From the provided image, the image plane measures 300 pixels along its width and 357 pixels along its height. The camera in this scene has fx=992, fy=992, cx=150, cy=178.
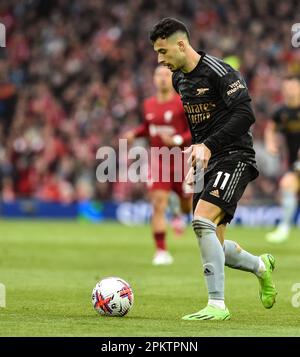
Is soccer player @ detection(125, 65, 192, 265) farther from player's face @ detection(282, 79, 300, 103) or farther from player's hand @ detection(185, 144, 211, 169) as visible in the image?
player's hand @ detection(185, 144, 211, 169)

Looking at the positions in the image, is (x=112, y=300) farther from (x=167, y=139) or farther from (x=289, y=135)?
(x=289, y=135)

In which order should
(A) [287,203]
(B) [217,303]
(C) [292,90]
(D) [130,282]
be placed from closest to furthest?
(B) [217,303] < (D) [130,282] < (C) [292,90] < (A) [287,203]

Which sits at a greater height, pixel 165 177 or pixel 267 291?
pixel 165 177

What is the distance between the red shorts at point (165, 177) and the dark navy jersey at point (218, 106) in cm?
561

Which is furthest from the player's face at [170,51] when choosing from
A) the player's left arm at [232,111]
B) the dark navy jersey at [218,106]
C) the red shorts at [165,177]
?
the red shorts at [165,177]

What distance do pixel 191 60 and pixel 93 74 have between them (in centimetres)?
2045

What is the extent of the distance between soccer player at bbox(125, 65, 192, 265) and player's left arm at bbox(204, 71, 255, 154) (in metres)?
5.49

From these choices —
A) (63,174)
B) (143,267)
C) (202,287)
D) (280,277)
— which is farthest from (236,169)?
(63,174)

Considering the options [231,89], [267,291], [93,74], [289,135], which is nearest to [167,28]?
[231,89]

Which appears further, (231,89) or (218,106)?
(218,106)

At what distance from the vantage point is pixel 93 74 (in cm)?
2844

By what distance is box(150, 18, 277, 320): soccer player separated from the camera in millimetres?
7957

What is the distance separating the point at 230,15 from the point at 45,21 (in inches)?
231

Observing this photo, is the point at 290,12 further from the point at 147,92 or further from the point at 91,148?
the point at 91,148
